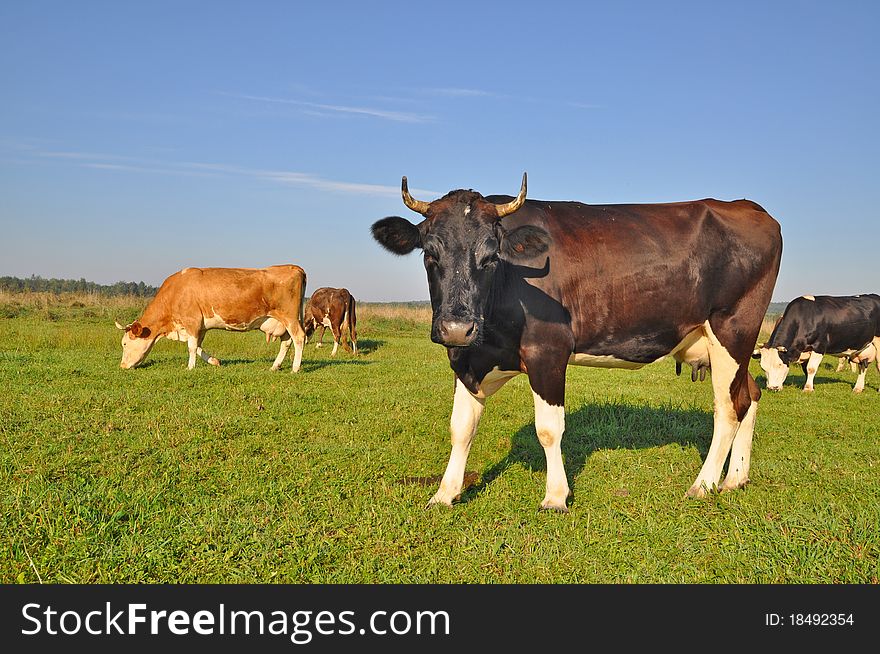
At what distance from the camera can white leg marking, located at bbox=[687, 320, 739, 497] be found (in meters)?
6.20

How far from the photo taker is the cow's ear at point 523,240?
5402 millimetres

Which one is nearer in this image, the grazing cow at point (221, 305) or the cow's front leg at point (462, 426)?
the cow's front leg at point (462, 426)

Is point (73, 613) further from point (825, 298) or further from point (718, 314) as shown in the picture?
point (825, 298)

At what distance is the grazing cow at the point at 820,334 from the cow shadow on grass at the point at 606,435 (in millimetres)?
6592

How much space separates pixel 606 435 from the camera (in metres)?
8.29

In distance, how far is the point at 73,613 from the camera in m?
3.65

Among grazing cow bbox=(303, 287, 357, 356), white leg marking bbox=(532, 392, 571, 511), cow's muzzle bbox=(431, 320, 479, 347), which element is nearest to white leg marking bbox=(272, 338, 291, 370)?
grazing cow bbox=(303, 287, 357, 356)

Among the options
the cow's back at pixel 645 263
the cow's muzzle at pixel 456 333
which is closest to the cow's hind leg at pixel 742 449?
the cow's back at pixel 645 263

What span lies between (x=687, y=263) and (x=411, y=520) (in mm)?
3320

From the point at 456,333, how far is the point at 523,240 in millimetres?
1193

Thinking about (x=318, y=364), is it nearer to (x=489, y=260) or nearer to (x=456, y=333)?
(x=489, y=260)

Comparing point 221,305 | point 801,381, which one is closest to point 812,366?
point 801,381

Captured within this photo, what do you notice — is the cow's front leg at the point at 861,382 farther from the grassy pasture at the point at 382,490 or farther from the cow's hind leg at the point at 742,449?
the cow's hind leg at the point at 742,449

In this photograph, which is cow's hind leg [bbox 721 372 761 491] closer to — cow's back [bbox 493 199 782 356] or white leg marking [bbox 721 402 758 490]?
white leg marking [bbox 721 402 758 490]
